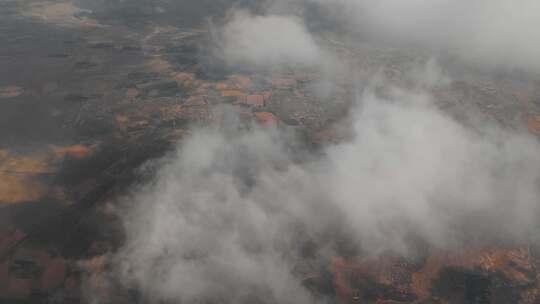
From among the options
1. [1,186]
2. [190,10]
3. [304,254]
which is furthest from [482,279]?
[190,10]

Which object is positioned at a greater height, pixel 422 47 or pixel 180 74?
pixel 422 47

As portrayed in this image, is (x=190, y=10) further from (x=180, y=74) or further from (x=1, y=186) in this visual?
(x=1, y=186)

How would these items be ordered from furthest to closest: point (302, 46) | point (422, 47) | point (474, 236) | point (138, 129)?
point (422, 47) → point (302, 46) → point (138, 129) → point (474, 236)

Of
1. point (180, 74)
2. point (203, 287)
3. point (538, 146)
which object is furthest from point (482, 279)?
point (180, 74)

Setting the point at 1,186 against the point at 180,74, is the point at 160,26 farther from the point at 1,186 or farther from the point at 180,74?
the point at 1,186

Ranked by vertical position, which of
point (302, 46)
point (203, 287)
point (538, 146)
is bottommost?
point (203, 287)

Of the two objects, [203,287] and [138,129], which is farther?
[138,129]

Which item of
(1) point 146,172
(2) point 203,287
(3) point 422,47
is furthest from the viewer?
(3) point 422,47
